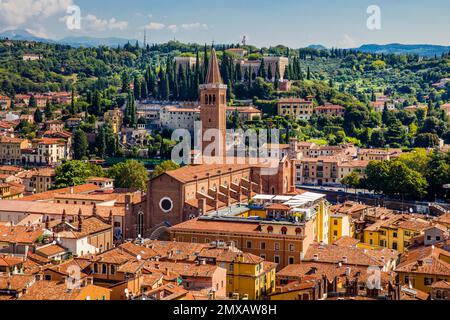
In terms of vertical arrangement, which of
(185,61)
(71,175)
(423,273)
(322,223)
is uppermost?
(185,61)

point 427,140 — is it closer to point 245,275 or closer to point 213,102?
point 213,102

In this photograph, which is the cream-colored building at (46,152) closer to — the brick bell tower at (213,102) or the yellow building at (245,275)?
the brick bell tower at (213,102)

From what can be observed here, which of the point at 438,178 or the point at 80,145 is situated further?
the point at 80,145

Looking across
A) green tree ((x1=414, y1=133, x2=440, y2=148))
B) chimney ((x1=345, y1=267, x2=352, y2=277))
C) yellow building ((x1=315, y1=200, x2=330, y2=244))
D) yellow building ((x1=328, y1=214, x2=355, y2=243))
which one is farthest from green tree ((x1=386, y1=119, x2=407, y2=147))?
chimney ((x1=345, y1=267, x2=352, y2=277))

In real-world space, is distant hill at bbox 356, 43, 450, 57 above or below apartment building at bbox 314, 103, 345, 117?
above

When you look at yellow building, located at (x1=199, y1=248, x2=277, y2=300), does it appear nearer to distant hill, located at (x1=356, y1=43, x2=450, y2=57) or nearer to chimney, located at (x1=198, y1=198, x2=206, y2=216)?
chimney, located at (x1=198, y1=198, x2=206, y2=216)

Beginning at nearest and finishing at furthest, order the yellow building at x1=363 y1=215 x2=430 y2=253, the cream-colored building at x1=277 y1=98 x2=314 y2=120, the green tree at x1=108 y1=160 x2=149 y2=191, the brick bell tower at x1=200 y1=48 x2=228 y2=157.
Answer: the yellow building at x1=363 y1=215 x2=430 y2=253 → the brick bell tower at x1=200 y1=48 x2=228 y2=157 → the green tree at x1=108 y1=160 x2=149 y2=191 → the cream-colored building at x1=277 y1=98 x2=314 y2=120

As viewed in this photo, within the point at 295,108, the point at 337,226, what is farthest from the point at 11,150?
the point at 337,226
